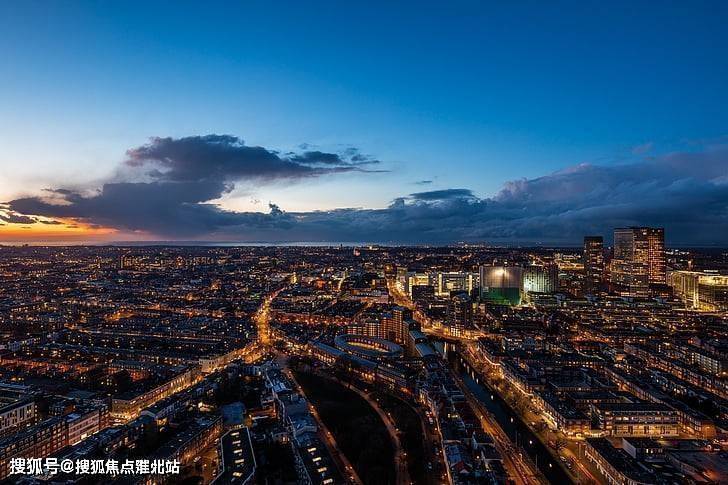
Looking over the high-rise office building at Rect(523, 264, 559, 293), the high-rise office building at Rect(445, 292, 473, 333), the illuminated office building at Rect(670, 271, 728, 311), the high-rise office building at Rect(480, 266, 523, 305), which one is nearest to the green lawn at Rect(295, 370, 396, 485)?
the high-rise office building at Rect(445, 292, 473, 333)

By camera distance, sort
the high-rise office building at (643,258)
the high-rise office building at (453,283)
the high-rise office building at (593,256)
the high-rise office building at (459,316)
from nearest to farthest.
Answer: the high-rise office building at (459,316), the high-rise office building at (453,283), the high-rise office building at (643,258), the high-rise office building at (593,256)

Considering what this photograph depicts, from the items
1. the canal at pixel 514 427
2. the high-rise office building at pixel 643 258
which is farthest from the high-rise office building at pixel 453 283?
the canal at pixel 514 427

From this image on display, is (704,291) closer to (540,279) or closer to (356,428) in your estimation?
(540,279)

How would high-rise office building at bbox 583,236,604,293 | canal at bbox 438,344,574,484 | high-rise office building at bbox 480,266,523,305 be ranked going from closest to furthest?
1. canal at bbox 438,344,574,484
2. high-rise office building at bbox 480,266,523,305
3. high-rise office building at bbox 583,236,604,293

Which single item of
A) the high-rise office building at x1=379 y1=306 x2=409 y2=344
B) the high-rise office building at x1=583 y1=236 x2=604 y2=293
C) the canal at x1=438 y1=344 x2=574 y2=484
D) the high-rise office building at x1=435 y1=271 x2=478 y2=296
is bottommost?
the canal at x1=438 y1=344 x2=574 y2=484

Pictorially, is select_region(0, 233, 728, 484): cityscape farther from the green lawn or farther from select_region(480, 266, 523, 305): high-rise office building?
select_region(480, 266, 523, 305): high-rise office building

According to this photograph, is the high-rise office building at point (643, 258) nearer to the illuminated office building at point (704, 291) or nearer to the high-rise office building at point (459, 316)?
the illuminated office building at point (704, 291)

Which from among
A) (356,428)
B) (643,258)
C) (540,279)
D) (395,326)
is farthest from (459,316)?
(643,258)

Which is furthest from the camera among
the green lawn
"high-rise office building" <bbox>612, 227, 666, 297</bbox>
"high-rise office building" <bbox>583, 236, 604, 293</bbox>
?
"high-rise office building" <bbox>583, 236, 604, 293</bbox>

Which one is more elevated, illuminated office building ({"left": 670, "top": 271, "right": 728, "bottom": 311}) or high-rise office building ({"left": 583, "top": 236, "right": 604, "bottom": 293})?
high-rise office building ({"left": 583, "top": 236, "right": 604, "bottom": 293})
